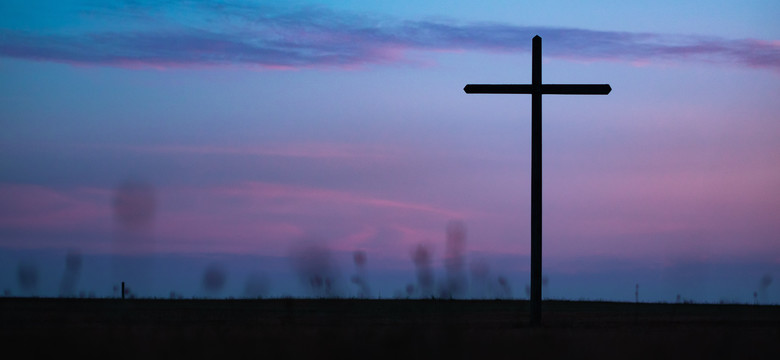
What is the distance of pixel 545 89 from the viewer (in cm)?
2420

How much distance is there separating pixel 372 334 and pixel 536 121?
8.90 metres

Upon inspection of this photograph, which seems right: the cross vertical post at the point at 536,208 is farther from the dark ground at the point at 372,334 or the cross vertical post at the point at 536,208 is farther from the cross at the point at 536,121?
the dark ground at the point at 372,334

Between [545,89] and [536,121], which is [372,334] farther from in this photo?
[545,89]

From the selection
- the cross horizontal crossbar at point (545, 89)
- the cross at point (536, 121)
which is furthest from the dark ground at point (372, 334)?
the cross horizontal crossbar at point (545, 89)

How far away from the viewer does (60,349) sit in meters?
14.9

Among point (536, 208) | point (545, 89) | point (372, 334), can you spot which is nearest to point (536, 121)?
point (545, 89)

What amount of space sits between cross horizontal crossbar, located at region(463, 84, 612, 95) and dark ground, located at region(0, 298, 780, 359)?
5859 millimetres

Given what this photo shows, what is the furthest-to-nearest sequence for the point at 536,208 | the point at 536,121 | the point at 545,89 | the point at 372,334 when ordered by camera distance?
the point at 545,89
the point at 536,121
the point at 536,208
the point at 372,334

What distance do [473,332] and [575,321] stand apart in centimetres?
641

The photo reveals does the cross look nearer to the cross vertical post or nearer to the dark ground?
the cross vertical post

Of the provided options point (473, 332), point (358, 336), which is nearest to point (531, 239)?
point (473, 332)

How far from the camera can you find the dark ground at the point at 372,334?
14992 millimetres

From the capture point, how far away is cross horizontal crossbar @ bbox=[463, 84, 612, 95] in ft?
79.3

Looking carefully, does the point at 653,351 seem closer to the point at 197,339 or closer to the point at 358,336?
the point at 358,336
